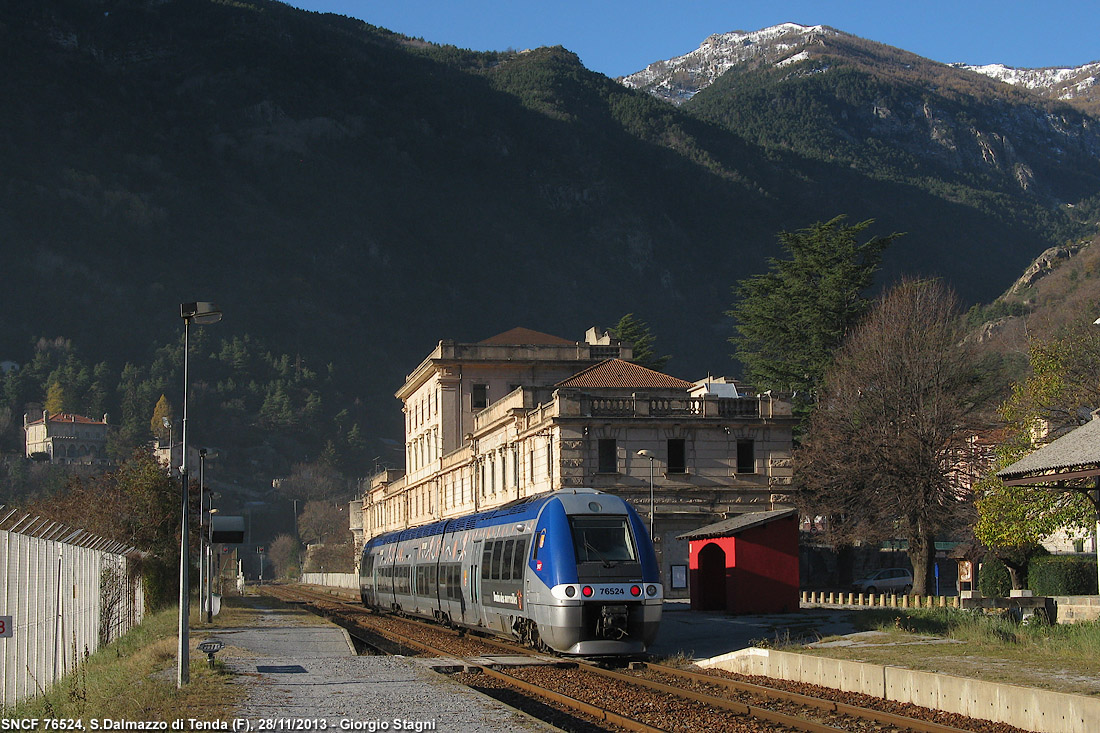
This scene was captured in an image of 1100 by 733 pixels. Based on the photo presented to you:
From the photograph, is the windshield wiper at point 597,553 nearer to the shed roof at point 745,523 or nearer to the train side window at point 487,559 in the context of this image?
the train side window at point 487,559

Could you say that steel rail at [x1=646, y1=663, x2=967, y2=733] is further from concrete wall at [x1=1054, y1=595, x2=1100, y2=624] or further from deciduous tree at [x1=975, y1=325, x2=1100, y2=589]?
deciduous tree at [x1=975, y1=325, x2=1100, y2=589]

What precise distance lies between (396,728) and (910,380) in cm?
4398

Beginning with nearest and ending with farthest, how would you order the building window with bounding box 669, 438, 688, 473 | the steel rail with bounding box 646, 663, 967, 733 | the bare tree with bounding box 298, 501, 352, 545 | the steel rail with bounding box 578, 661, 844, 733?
1. the steel rail with bounding box 646, 663, 967, 733
2. the steel rail with bounding box 578, 661, 844, 733
3. the building window with bounding box 669, 438, 688, 473
4. the bare tree with bounding box 298, 501, 352, 545

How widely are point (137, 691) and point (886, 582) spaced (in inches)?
1880

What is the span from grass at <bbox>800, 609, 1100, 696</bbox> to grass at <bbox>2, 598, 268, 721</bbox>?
1088 cm

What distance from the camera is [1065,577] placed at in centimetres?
4653

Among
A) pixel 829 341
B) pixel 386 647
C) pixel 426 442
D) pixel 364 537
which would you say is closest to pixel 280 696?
pixel 386 647

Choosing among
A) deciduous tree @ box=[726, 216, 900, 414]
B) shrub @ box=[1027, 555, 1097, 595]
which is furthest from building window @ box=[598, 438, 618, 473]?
shrub @ box=[1027, 555, 1097, 595]

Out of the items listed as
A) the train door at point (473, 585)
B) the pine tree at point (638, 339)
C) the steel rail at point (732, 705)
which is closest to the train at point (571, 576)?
the train door at point (473, 585)

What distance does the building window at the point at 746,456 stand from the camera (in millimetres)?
61781

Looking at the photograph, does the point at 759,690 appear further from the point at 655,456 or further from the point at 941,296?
the point at 941,296

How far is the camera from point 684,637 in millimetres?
31766

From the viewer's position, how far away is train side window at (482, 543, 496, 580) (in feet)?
96.8

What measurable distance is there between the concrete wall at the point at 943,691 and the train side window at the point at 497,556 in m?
6.82
